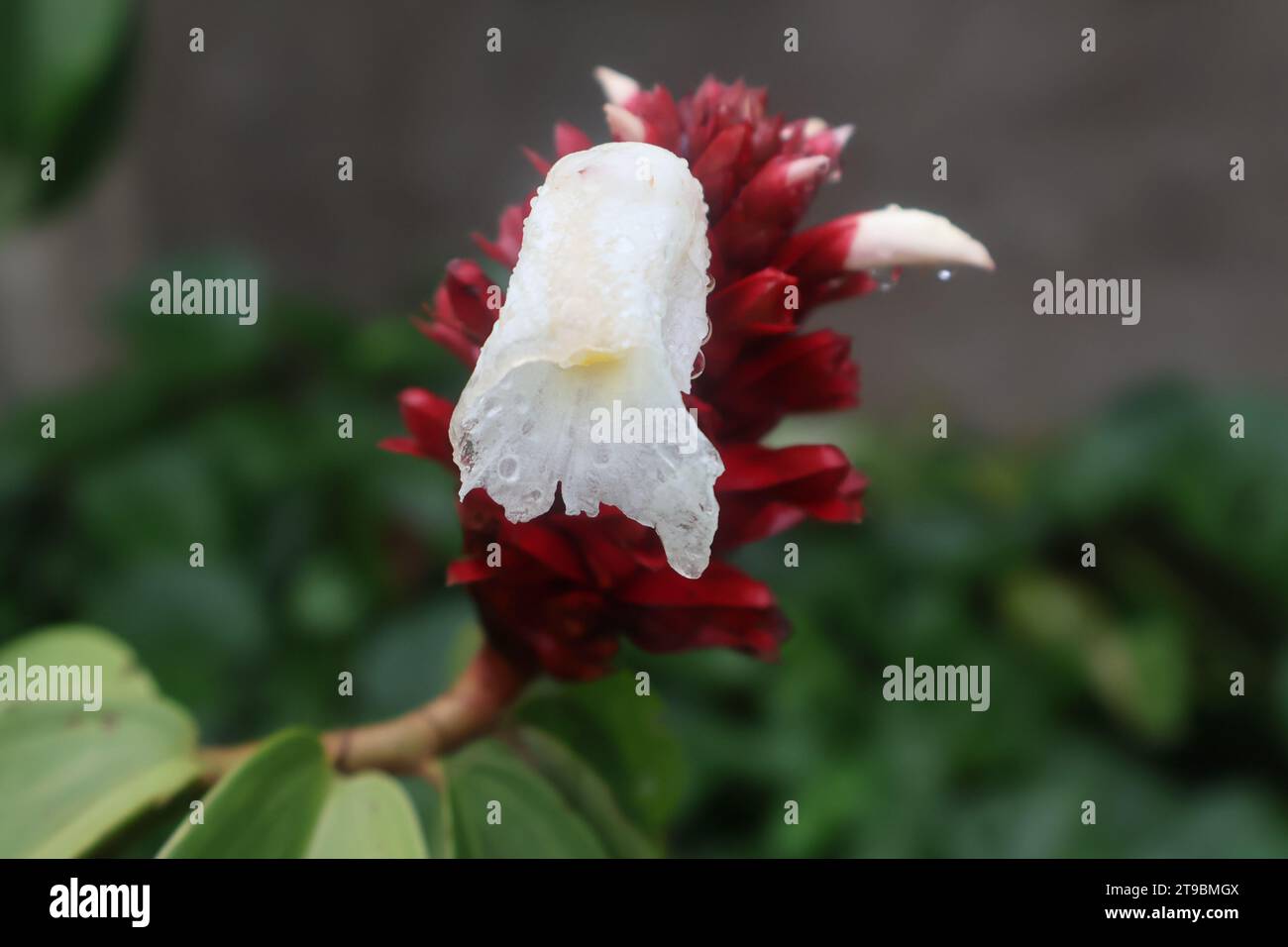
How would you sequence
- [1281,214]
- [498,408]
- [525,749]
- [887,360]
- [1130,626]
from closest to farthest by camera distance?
[498,408] → [525,749] → [1130,626] → [1281,214] → [887,360]

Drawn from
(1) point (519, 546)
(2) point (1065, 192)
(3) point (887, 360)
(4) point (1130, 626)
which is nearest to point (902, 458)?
(4) point (1130, 626)

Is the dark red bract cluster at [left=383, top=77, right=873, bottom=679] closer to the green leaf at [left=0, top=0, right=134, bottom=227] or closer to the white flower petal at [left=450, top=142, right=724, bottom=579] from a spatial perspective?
the white flower petal at [left=450, top=142, right=724, bottom=579]

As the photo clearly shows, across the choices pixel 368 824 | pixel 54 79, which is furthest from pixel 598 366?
pixel 54 79

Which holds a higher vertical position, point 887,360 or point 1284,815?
point 887,360

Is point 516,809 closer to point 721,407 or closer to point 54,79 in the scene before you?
point 721,407

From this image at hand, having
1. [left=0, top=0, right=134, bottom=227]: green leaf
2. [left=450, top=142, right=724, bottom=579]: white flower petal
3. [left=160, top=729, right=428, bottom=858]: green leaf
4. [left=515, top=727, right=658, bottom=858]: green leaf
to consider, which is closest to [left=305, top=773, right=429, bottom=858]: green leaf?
[left=160, top=729, right=428, bottom=858]: green leaf
